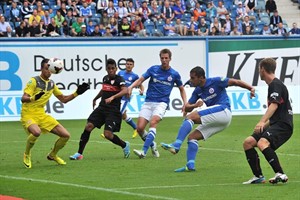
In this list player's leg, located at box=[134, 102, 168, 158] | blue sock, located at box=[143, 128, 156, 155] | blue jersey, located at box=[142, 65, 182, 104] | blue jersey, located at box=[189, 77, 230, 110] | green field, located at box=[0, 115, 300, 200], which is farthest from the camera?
blue jersey, located at box=[142, 65, 182, 104]

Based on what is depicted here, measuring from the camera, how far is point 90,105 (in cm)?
3077

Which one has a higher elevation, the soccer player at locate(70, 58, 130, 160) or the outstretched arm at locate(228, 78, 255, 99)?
the outstretched arm at locate(228, 78, 255, 99)

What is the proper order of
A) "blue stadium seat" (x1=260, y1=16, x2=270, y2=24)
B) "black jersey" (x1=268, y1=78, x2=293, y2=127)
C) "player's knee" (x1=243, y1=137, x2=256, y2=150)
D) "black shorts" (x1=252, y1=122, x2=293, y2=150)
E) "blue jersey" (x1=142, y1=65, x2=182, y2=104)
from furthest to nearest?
1. "blue stadium seat" (x1=260, y1=16, x2=270, y2=24)
2. "blue jersey" (x1=142, y1=65, x2=182, y2=104)
3. "player's knee" (x1=243, y1=137, x2=256, y2=150)
4. "black shorts" (x1=252, y1=122, x2=293, y2=150)
5. "black jersey" (x1=268, y1=78, x2=293, y2=127)

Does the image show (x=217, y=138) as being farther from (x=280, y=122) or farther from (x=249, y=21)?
(x=249, y=21)

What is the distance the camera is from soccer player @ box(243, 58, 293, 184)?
12.9m

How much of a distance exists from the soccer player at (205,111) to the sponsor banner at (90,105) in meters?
14.8

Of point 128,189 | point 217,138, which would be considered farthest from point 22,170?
point 217,138

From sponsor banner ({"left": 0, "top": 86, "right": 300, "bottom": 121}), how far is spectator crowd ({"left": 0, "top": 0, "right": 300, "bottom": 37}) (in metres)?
4.74

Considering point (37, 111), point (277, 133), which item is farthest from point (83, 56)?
point (277, 133)

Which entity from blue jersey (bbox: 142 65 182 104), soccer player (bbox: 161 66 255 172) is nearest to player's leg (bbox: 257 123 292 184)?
soccer player (bbox: 161 66 255 172)

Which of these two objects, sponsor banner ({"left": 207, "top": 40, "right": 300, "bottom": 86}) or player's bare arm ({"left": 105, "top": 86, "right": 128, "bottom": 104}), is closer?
player's bare arm ({"left": 105, "top": 86, "right": 128, "bottom": 104})

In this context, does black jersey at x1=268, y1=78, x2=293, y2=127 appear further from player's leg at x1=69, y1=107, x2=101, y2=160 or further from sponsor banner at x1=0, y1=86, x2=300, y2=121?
sponsor banner at x1=0, y1=86, x2=300, y2=121

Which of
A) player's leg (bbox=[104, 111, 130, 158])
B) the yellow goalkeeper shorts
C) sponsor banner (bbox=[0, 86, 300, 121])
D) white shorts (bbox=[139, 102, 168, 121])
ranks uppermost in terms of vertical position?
the yellow goalkeeper shorts

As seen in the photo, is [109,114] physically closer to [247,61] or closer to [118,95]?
[118,95]
